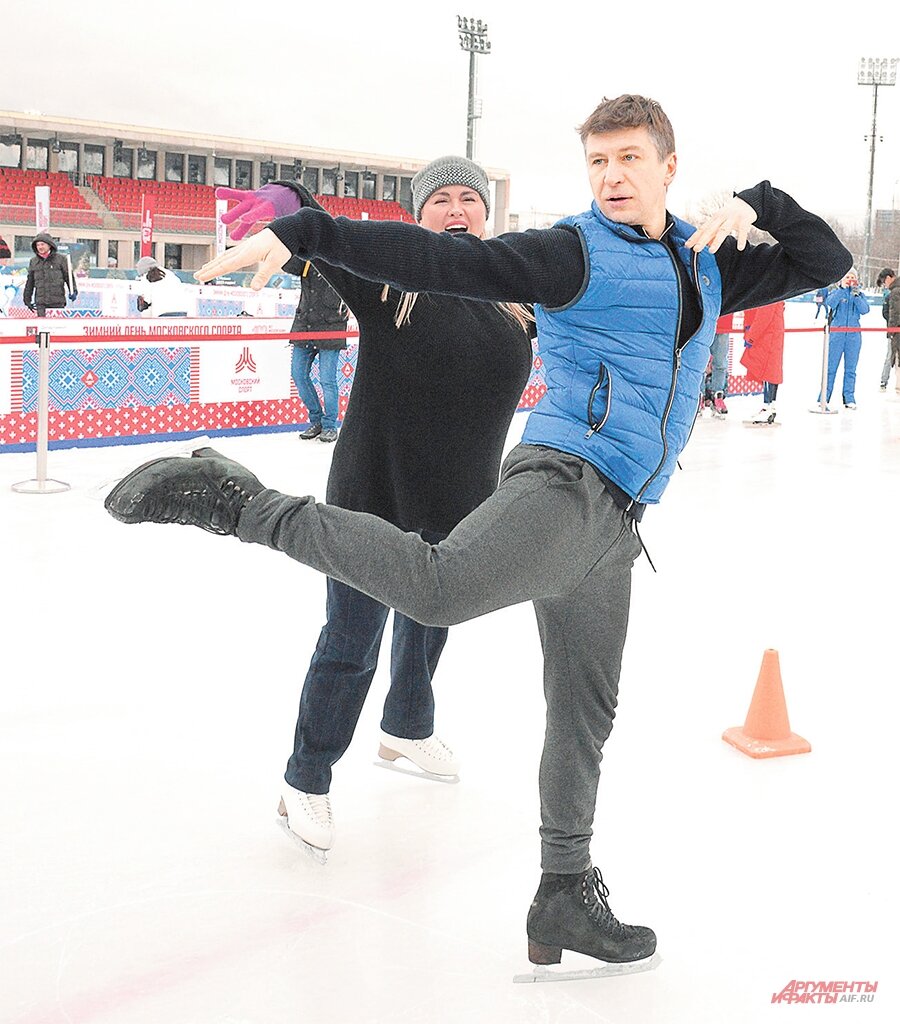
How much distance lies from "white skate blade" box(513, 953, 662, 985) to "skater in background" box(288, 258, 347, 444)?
6.33 metres

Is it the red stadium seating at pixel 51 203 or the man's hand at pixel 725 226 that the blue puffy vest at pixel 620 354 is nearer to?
the man's hand at pixel 725 226

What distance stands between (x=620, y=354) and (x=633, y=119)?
336 mm

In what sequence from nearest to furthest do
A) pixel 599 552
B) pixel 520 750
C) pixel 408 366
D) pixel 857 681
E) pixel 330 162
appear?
1. pixel 599 552
2. pixel 408 366
3. pixel 520 750
4. pixel 857 681
5. pixel 330 162

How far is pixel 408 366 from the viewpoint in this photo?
2.15 m

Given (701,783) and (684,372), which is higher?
(684,372)

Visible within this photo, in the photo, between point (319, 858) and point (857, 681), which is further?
point (857, 681)

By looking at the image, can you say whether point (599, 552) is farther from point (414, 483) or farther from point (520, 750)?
point (520, 750)

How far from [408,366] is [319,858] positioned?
0.93m

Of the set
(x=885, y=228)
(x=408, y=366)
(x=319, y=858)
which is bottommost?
(x=319, y=858)

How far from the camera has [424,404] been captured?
2.16m

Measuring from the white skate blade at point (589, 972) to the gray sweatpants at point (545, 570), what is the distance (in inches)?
6.2

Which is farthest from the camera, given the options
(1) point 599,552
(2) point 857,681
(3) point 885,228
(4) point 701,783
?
(3) point 885,228

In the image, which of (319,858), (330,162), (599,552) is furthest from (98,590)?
(330,162)

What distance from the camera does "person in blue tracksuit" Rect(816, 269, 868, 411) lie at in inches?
443
